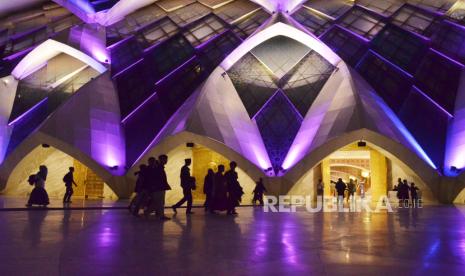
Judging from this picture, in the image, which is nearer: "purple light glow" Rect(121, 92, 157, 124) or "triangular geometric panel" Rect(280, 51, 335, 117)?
"purple light glow" Rect(121, 92, 157, 124)

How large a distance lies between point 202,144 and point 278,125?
18.0 ft

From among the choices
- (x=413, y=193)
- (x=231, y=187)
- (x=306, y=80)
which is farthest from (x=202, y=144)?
(x=413, y=193)

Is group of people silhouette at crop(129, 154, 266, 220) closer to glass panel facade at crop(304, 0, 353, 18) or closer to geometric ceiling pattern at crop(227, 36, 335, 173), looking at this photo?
geometric ceiling pattern at crop(227, 36, 335, 173)

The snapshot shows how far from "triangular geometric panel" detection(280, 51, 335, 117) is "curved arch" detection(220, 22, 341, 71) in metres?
0.87

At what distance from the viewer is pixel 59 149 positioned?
59.6 feet

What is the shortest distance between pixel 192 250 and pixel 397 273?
1.90 m

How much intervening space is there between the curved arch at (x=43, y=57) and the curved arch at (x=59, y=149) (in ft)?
19.1

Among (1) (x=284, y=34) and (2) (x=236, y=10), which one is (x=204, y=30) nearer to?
(2) (x=236, y=10)

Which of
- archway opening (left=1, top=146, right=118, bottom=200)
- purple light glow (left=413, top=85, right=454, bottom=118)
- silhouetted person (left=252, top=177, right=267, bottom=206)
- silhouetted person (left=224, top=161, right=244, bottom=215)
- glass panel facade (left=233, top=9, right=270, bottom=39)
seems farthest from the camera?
glass panel facade (left=233, top=9, right=270, bottom=39)

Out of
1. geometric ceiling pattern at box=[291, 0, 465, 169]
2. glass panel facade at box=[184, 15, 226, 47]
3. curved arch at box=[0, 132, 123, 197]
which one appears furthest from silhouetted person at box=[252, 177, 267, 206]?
glass panel facade at box=[184, 15, 226, 47]

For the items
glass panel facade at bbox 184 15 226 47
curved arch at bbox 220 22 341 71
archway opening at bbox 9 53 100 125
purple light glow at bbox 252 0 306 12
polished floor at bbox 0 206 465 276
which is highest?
purple light glow at bbox 252 0 306 12

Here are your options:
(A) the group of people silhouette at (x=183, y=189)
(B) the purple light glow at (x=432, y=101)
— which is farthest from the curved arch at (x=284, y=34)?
(A) the group of people silhouette at (x=183, y=189)

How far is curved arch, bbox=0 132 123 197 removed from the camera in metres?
18.0

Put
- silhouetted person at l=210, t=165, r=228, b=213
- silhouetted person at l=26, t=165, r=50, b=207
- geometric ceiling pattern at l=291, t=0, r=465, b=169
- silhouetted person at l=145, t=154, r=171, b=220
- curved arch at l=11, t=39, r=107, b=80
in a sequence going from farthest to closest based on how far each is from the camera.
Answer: curved arch at l=11, t=39, r=107, b=80 < geometric ceiling pattern at l=291, t=0, r=465, b=169 < silhouetted person at l=26, t=165, r=50, b=207 < silhouetted person at l=210, t=165, r=228, b=213 < silhouetted person at l=145, t=154, r=171, b=220
